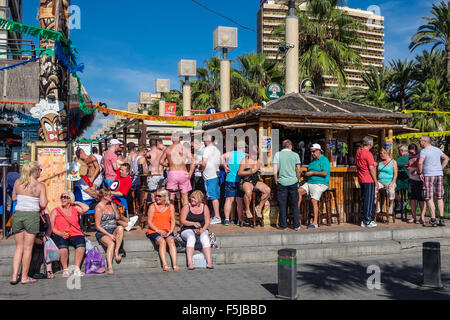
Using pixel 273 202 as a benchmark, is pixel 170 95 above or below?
above

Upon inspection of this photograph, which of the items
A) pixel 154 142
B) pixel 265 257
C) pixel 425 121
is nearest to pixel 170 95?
pixel 425 121

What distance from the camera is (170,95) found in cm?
4303

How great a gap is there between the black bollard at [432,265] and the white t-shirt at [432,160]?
370 cm

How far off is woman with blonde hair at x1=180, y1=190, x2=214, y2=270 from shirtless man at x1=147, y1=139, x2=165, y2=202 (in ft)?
8.01

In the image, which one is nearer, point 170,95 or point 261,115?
point 261,115

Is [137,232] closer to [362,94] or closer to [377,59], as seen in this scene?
[362,94]

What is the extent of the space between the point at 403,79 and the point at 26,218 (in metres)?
28.1

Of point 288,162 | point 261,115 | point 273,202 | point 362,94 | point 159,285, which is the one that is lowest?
point 159,285

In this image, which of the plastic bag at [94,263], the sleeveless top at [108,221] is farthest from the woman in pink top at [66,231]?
the sleeveless top at [108,221]

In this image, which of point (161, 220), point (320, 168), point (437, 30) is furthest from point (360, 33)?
point (161, 220)

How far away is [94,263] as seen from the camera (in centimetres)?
698

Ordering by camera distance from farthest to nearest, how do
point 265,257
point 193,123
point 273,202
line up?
point 193,123 < point 273,202 < point 265,257

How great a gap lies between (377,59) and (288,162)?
367 ft

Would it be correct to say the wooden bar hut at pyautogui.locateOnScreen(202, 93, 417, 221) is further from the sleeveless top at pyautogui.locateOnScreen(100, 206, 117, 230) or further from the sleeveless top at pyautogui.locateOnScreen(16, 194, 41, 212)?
the sleeveless top at pyautogui.locateOnScreen(16, 194, 41, 212)
